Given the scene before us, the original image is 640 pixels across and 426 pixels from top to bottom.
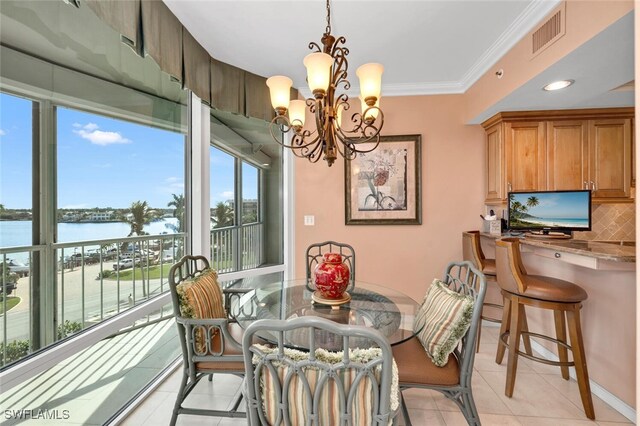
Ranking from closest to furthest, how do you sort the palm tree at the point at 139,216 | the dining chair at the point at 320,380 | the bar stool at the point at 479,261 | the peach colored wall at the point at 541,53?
the dining chair at the point at 320,380 → the peach colored wall at the point at 541,53 → the palm tree at the point at 139,216 → the bar stool at the point at 479,261

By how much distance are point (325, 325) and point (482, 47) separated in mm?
2763

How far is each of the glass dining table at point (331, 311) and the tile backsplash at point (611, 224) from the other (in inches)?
106

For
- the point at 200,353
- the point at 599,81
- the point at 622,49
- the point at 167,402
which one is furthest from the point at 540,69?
the point at 167,402

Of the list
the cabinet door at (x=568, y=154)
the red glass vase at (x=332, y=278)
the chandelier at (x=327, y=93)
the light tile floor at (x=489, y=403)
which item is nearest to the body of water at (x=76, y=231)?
the light tile floor at (x=489, y=403)

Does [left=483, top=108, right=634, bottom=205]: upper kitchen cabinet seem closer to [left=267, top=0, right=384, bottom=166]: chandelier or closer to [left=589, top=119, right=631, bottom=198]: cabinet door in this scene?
[left=589, top=119, right=631, bottom=198]: cabinet door

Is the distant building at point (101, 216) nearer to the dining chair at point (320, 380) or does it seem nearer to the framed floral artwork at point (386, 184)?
the dining chair at point (320, 380)

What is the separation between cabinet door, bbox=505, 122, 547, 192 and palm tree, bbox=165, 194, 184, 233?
3170mm

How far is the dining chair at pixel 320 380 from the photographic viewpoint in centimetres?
80

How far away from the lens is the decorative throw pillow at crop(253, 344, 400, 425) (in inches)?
32.8

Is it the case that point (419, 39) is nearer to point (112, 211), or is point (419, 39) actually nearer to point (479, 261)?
point (479, 261)

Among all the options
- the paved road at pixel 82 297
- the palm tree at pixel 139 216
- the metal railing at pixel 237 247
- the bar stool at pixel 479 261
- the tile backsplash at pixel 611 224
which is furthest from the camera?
the tile backsplash at pixel 611 224

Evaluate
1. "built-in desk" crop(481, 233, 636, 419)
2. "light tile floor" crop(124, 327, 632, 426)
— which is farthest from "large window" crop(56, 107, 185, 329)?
"built-in desk" crop(481, 233, 636, 419)

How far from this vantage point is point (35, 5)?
1.33 metres

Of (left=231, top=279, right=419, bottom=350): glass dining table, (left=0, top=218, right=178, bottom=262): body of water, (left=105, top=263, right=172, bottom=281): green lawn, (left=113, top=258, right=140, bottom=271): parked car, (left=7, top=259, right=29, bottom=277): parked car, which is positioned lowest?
(left=231, top=279, right=419, bottom=350): glass dining table
